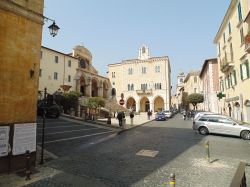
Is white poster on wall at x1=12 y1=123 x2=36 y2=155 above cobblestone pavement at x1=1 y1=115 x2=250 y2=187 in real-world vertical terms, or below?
above

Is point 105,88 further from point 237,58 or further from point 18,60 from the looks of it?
point 18,60

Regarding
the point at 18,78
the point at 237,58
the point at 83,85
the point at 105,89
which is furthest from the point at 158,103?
the point at 18,78

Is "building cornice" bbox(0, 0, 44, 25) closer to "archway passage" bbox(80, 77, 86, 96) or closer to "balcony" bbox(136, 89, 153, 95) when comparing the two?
"archway passage" bbox(80, 77, 86, 96)

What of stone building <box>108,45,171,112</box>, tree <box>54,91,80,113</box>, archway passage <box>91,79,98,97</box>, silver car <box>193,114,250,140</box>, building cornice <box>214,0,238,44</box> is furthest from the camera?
stone building <box>108,45,171,112</box>

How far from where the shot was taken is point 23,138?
24.1 feet

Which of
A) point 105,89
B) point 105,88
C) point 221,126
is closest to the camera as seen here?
point 221,126

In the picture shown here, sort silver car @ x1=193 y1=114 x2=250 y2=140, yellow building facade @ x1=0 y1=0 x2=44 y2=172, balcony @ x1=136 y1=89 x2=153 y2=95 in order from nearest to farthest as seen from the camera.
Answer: yellow building facade @ x1=0 y1=0 x2=44 y2=172
silver car @ x1=193 y1=114 x2=250 y2=140
balcony @ x1=136 y1=89 x2=153 y2=95

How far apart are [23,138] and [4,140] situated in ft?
2.17

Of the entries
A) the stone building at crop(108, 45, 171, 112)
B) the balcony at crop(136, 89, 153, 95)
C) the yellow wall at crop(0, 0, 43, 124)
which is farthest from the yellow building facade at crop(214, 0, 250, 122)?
the balcony at crop(136, 89, 153, 95)

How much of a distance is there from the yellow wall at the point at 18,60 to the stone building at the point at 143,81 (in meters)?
46.3

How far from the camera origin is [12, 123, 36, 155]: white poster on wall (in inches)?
281

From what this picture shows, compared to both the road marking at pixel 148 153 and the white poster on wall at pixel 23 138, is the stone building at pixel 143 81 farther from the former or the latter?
the white poster on wall at pixel 23 138

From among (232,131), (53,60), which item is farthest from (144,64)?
(232,131)

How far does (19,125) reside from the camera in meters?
7.22
